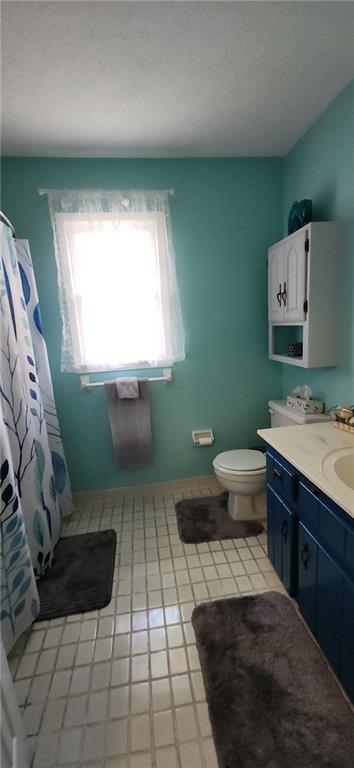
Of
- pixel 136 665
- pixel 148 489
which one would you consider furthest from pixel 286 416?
pixel 136 665

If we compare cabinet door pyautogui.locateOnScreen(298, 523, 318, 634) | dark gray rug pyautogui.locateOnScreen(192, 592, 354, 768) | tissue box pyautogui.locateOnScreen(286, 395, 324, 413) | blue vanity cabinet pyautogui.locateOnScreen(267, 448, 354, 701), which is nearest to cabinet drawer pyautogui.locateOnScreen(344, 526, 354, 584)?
blue vanity cabinet pyautogui.locateOnScreen(267, 448, 354, 701)

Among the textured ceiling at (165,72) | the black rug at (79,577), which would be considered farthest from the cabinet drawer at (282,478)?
the textured ceiling at (165,72)

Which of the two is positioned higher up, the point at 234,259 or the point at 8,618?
the point at 234,259

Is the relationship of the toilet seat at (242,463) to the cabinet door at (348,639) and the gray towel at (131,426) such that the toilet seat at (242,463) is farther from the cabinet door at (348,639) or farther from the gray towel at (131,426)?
the cabinet door at (348,639)

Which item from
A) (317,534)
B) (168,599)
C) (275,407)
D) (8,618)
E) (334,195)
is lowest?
(168,599)

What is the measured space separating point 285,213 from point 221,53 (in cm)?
111

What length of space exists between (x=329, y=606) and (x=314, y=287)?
1441 mm

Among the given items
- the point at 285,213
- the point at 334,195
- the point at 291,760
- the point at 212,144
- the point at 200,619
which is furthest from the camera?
the point at 285,213

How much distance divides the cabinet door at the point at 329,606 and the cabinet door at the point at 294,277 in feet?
3.98

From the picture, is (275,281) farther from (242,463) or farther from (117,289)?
(242,463)

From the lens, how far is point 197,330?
2211 millimetres

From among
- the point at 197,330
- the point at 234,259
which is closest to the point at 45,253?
the point at 197,330

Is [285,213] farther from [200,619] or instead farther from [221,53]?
[200,619]

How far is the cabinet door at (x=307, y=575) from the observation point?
1142 mm
